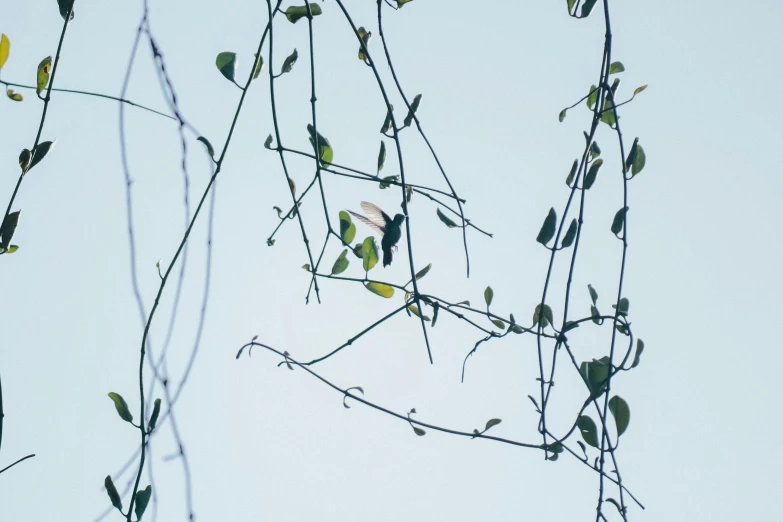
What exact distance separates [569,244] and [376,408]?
Result: 1.01 ft

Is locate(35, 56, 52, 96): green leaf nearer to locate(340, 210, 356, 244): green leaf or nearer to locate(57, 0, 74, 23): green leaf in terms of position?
locate(57, 0, 74, 23): green leaf

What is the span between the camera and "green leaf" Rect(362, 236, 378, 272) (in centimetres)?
105

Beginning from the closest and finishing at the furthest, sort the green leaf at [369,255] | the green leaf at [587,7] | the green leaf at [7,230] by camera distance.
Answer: the green leaf at [7,230], the green leaf at [587,7], the green leaf at [369,255]

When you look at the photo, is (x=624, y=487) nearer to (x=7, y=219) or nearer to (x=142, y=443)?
(x=142, y=443)

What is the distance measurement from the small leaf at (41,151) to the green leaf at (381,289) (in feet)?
1.41

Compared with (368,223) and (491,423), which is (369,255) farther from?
(491,423)

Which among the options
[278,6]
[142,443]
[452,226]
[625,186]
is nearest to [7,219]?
[142,443]

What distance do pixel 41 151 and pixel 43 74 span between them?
110 mm

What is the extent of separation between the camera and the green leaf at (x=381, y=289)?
1.06m

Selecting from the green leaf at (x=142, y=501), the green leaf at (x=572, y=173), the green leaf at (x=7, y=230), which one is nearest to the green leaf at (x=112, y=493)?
the green leaf at (x=142, y=501)

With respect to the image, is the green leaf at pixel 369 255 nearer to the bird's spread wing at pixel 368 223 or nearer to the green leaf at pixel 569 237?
the bird's spread wing at pixel 368 223

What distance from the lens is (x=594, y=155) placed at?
96cm

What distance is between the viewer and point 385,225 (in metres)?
1.03

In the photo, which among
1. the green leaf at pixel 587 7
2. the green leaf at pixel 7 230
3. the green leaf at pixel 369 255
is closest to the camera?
the green leaf at pixel 7 230
